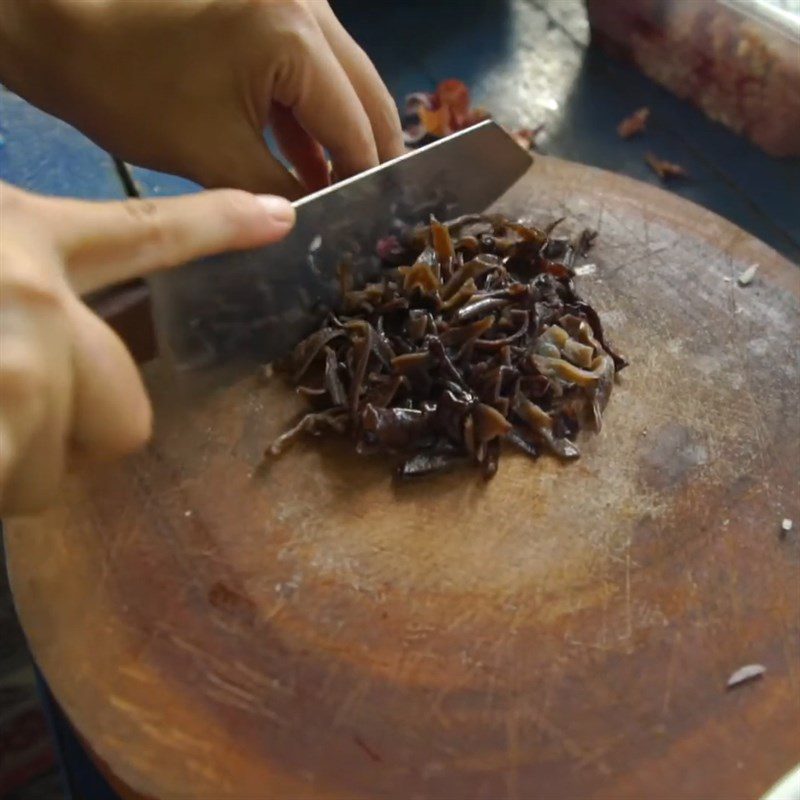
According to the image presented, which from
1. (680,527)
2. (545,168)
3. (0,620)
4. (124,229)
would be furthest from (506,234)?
(0,620)

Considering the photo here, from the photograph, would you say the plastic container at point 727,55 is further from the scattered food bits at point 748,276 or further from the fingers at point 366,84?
the fingers at point 366,84

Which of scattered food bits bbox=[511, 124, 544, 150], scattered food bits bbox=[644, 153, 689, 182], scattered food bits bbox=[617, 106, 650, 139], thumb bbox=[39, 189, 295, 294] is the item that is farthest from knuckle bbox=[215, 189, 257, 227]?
scattered food bits bbox=[617, 106, 650, 139]

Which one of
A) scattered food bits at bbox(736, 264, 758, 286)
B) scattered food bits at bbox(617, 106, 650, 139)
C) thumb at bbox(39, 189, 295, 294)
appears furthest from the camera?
scattered food bits at bbox(617, 106, 650, 139)

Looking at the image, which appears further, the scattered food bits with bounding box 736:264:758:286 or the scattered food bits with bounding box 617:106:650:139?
the scattered food bits with bounding box 617:106:650:139

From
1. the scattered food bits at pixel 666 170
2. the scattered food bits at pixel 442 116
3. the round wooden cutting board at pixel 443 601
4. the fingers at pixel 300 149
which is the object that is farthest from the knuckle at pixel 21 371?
the scattered food bits at pixel 666 170

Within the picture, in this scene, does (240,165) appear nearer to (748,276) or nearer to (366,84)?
(366,84)

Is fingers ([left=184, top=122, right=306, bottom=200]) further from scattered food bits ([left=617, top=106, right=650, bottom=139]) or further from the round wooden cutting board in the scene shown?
scattered food bits ([left=617, top=106, right=650, bottom=139])

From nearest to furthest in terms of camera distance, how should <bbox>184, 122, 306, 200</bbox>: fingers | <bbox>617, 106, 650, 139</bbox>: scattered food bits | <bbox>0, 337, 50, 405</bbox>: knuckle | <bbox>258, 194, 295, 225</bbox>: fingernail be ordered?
<bbox>0, 337, 50, 405</bbox>: knuckle < <bbox>258, 194, 295, 225</bbox>: fingernail < <bbox>184, 122, 306, 200</bbox>: fingers < <bbox>617, 106, 650, 139</bbox>: scattered food bits

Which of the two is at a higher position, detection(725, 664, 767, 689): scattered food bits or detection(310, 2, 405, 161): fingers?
detection(310, 2, 405, 161): fingers

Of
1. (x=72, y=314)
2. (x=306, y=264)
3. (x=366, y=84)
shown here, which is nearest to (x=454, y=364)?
(x=306, y=264)
